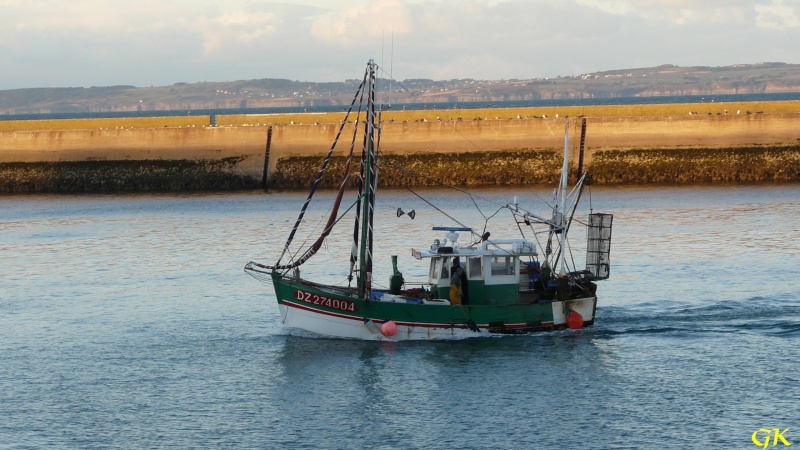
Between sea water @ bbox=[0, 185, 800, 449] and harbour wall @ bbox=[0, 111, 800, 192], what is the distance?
20404 mm

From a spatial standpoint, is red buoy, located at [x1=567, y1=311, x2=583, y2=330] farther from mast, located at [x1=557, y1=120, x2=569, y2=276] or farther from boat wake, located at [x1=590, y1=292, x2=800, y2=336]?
mast, located at [x1=557, y1=120, x2=569, y2=276]

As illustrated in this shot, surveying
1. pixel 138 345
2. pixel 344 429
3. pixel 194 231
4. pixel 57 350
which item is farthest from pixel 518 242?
pixel 194 231

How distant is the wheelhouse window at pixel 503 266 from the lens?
31.4 meters

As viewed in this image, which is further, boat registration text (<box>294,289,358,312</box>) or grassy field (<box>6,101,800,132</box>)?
grassy field (<box>6,101,800,132</box>)

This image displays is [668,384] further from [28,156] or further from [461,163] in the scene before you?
[28,156]

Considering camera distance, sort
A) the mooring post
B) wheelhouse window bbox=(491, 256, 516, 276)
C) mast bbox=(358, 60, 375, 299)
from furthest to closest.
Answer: the mooring post
wheelhouse window bbox=(491, 256, 516, 276)
mast bbox=(358, 60, 375, 299)

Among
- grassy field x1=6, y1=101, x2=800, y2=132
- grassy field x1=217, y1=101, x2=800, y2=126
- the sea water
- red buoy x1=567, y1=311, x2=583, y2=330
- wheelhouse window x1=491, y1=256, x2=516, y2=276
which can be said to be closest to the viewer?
the sea water

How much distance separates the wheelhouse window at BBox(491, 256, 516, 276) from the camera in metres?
31.4

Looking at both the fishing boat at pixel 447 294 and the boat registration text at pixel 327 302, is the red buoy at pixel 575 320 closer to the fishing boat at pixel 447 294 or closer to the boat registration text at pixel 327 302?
the fishing boat at pixel 447 294

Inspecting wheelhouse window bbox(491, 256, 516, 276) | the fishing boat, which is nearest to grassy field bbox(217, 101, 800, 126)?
the fishing boat

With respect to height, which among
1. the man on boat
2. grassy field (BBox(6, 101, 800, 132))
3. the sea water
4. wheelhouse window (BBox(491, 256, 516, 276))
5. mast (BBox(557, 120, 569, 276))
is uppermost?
grassy field (BBox(6, 101, 800, 132))

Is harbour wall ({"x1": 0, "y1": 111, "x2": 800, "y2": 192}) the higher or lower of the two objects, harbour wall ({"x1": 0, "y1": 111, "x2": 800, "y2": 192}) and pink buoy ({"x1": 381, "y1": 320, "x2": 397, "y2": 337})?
the higher

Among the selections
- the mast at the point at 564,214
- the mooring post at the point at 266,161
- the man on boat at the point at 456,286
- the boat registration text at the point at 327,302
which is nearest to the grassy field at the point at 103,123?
the mooring post at the point at 266,161

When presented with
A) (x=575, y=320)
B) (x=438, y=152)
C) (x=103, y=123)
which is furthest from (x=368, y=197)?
(x=103, y=123)
